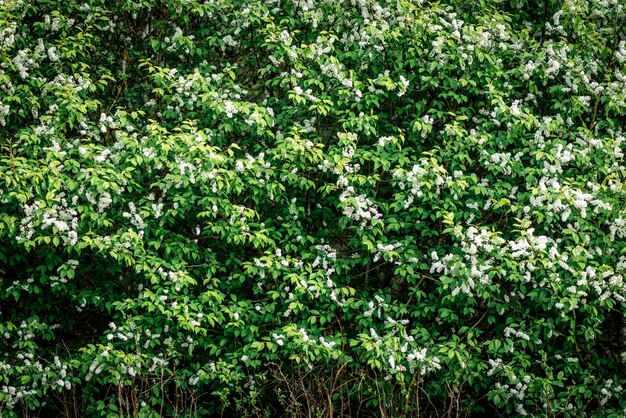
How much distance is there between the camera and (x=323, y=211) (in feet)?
23.4

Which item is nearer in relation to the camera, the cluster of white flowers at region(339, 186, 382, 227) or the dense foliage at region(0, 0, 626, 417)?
the dense foliage at region(0, 0, 626, 417)

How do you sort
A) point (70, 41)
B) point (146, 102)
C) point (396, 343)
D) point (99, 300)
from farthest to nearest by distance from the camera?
point (146, 102) → point (70, 41) → point (99, 300) → point (396, 343)

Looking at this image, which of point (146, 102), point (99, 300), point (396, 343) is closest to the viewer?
point (396, 343)

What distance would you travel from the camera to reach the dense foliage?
6.36 m

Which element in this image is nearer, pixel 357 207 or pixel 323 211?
pixel 357 207

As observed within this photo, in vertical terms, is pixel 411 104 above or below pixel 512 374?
above

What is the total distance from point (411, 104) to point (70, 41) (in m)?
3.33

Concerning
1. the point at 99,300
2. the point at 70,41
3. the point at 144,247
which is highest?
the point at 70,41

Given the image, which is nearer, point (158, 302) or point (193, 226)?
point (158, 302)

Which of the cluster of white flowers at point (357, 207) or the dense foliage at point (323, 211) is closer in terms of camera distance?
the dense foliage at point (323, 211)

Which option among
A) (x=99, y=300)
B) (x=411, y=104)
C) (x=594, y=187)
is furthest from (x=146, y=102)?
(x=594, y=187)

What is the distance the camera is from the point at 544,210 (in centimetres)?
653

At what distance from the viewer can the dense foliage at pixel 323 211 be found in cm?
636

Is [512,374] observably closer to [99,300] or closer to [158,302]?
[158,302]
